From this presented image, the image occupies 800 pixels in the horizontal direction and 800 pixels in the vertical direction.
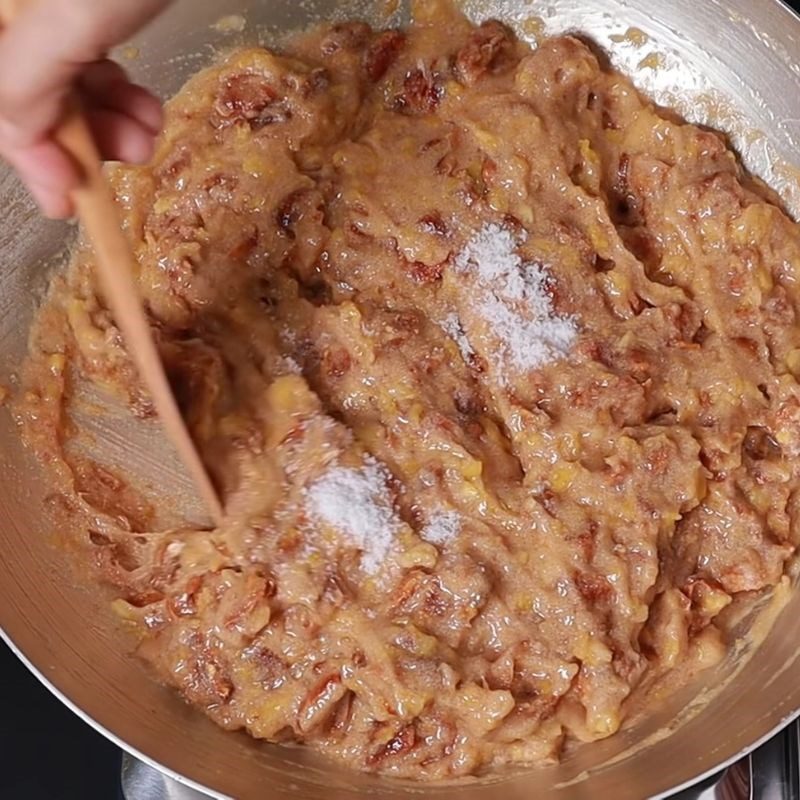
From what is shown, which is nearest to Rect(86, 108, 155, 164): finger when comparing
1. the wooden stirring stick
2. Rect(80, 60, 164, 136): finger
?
Rect(80, 60, 164, 136): finger

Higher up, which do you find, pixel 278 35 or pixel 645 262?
pixel 645 262

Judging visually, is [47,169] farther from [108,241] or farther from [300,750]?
[300,750]

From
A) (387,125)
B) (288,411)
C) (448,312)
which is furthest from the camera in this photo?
(387,125)

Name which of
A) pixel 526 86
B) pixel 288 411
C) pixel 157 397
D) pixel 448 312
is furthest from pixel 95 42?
pixel 526 86

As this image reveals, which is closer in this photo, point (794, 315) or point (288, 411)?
point (288, 411)

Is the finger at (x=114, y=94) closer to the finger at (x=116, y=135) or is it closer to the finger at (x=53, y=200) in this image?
the finger at (x=116, y=135)

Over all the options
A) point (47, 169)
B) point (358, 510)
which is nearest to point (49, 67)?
point (47, 169)

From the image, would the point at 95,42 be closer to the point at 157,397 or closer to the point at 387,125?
the point at 157,397

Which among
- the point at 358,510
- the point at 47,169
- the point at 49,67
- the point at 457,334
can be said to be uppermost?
the point at 49,67
